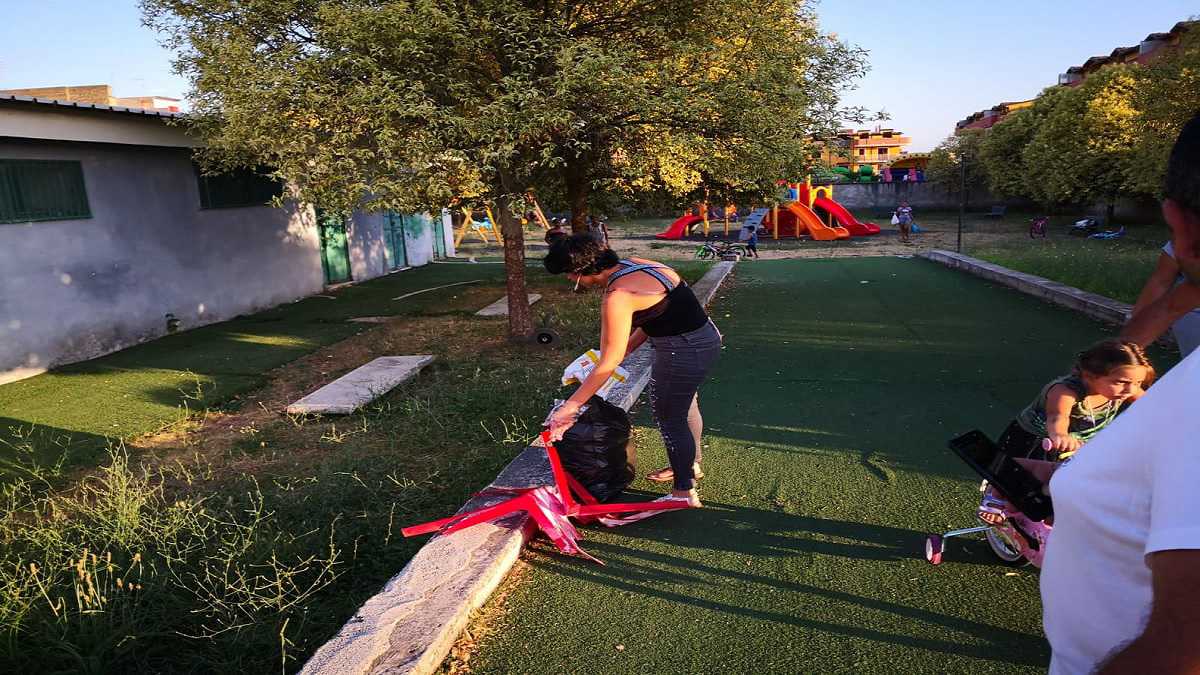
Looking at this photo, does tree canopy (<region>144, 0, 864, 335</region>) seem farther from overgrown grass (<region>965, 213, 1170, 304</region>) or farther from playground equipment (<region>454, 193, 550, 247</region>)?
overgrown grass (<region>965, 213, 1170, 304</region>)

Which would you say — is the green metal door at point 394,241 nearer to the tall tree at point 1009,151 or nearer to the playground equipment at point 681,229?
the playground equipment at point 681,229

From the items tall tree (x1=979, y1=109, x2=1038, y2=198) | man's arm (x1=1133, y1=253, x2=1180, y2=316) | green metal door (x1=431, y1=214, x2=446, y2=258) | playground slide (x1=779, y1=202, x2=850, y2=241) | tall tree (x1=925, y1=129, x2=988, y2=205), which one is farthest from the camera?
tall tree (x1=925, y1=129, x2=988, y2=205)

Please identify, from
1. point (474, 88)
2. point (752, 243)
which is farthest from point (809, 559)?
point (752, 243)

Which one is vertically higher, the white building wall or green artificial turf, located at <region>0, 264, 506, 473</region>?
the white building wall

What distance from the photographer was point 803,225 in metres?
28.7

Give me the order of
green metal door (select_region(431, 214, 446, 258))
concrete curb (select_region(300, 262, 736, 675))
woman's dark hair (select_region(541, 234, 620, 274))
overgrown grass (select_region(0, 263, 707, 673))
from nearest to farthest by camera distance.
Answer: concrete curb (select_region(300, 262, 736, 675)), overgrown grass (select_region(0, 263, 707, 673)), woman's dark hair (select_region(541, 234, 620, 274)), green metal door (select_region(431, 214, 446, 258))

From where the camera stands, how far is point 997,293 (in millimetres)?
11945

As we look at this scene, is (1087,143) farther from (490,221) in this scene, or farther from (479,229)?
(479,229)

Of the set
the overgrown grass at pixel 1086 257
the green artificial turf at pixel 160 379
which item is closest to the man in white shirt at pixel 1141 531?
the overgrown grass at pixel 1086 257

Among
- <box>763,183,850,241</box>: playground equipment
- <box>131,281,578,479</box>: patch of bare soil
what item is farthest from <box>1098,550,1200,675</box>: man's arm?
<box>763,183,850,241</box>: playground equipment

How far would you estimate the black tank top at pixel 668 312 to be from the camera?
3.68 m

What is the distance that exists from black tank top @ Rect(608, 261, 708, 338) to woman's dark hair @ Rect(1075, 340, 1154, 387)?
1752 millimetres

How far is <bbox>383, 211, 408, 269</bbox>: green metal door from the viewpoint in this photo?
19188 mm

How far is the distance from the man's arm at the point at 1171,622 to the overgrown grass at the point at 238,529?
2.67 m
